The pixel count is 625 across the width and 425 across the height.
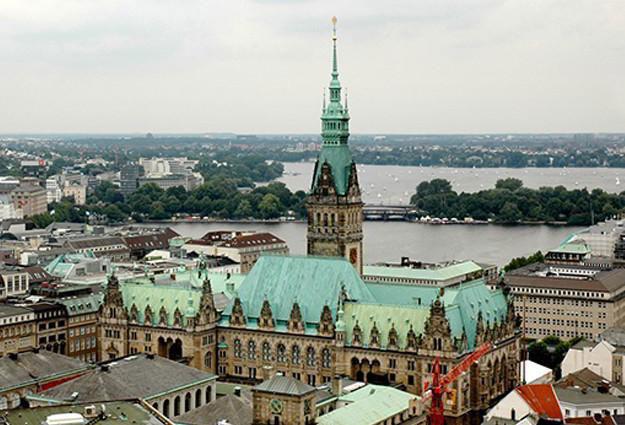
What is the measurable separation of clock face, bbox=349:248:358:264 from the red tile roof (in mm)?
20707

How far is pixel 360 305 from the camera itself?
66.8 m

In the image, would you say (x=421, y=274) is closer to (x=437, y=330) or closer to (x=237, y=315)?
(x=237, y=315)

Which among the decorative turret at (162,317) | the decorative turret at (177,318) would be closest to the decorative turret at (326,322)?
the decorative turret at (177,318)

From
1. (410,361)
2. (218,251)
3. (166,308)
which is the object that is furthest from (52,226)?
(410,361)

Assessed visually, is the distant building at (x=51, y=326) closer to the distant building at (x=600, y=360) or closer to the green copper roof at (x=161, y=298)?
the green copper roof at (x=161, y=298)

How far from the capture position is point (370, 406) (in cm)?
5678

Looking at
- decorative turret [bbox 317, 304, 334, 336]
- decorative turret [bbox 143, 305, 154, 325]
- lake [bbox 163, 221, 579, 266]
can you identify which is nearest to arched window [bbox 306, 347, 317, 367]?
decorative turret [bbox 317, 304, 334, 336]

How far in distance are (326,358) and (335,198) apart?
556 inches

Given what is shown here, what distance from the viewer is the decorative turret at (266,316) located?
225 feet

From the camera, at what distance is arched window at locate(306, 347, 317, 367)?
6725cm

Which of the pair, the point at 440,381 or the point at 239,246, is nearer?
the point at 440,381

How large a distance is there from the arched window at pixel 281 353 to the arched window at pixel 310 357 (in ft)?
4.92

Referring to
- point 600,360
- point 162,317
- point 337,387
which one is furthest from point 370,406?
point 600,360

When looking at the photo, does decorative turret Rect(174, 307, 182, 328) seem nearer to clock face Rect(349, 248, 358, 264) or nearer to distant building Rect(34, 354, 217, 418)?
distant building Rect(34, 354, 217, 418)
